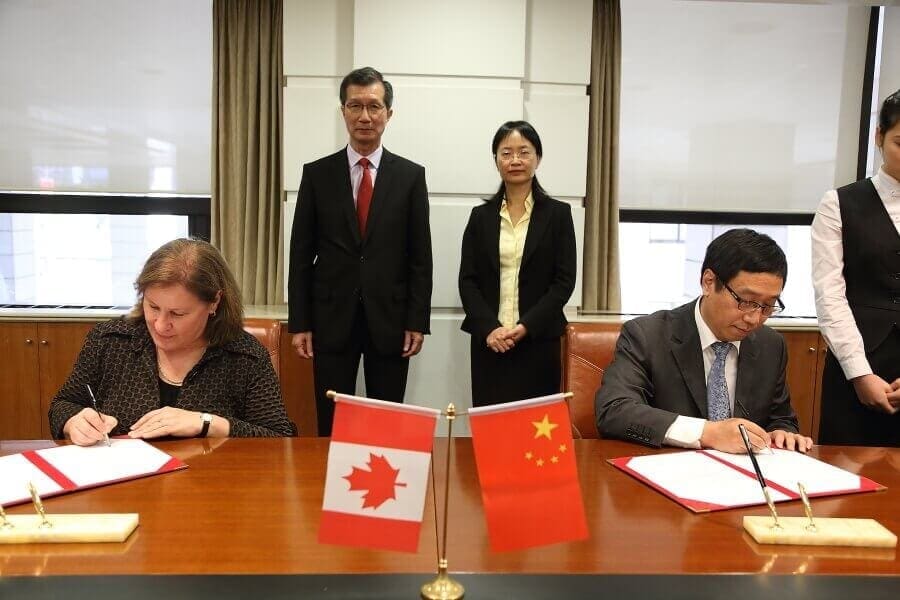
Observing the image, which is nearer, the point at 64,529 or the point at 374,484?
the point at 374,484

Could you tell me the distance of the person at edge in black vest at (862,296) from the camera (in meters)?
2.09

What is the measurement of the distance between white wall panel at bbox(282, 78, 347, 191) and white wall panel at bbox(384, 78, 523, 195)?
0.27 meters

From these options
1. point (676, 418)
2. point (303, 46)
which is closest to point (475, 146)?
point (303, 46)

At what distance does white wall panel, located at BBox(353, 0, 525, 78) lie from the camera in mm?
3326

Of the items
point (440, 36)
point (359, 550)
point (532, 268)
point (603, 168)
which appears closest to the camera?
point (359, 550)

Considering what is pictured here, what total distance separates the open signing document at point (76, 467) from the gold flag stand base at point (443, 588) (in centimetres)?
70

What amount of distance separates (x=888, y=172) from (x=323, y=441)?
182 centimetres

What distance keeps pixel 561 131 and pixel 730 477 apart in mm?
2446

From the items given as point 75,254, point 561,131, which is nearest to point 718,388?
point 561,131

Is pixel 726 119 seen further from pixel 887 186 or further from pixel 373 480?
pixel 373 480

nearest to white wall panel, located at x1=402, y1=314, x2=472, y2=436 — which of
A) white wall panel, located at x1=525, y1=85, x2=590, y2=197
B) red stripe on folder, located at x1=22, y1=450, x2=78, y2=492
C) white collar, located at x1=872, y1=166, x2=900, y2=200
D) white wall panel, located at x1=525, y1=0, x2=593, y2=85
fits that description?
white wall panel, located at x1=525, y1=85, x2=590, y2=197

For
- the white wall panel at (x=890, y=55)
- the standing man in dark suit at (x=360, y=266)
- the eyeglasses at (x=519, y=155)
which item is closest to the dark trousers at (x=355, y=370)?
the standing man in dark suit at (x=360, y=266)

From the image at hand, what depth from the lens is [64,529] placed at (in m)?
1.07

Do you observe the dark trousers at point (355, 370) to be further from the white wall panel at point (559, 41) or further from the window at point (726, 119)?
the window at point (726, 119)
